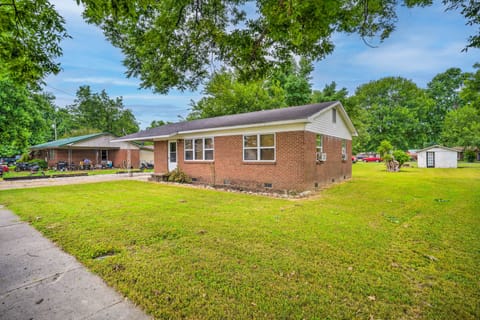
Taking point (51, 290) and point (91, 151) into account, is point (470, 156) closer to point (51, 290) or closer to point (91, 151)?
point (51, 290)

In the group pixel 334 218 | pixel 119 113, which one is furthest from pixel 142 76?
pixel 119 113

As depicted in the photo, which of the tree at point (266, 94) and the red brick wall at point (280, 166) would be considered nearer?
the red brick wall at point (280, 166)

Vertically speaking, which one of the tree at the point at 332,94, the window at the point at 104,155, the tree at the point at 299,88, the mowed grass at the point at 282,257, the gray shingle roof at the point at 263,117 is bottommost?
the mowed grass at the point at 282,257

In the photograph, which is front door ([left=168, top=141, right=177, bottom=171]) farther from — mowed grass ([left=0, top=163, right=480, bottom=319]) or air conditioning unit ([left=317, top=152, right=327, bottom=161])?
air conditioning unit ([left=317, top=152, right=327, bottom=161])

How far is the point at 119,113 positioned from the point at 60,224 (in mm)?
52330

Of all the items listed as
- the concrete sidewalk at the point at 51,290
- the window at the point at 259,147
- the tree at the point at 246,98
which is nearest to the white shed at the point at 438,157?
the tree at the point at 246,98

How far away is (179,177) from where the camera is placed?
524 inches

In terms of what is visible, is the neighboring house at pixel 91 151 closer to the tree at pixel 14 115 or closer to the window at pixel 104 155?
the window at pixel 104 155

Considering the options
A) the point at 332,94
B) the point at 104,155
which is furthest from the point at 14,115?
the point at 332,94

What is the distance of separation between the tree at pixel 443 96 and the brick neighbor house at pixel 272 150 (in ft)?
143

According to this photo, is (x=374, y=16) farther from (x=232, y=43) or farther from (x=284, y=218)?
(x=284, y=218)

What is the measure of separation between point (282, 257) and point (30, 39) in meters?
6.52

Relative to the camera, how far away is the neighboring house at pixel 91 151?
82.4 feet

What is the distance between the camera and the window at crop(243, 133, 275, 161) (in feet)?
32.4
